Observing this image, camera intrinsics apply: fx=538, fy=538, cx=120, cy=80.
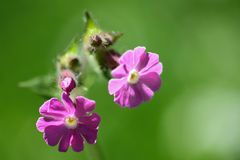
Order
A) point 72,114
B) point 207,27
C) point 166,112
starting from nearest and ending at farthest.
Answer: point 72,114 < point 166,112 < point 207,27

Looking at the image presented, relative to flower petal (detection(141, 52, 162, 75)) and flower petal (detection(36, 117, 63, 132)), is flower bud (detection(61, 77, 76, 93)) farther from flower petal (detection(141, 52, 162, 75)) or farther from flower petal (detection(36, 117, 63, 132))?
flower petal (detection(141, 52, 162, 75))

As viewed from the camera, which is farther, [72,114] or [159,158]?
[159,158]

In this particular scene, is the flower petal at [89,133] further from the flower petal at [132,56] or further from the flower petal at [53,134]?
the flower petal at [132,56]

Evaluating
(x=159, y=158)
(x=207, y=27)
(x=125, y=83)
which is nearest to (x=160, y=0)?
(x=207, y=27)

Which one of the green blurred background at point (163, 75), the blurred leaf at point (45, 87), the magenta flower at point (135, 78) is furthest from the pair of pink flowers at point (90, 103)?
the green blurred background at point (163, 75)

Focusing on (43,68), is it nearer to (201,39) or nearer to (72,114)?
(201,39)

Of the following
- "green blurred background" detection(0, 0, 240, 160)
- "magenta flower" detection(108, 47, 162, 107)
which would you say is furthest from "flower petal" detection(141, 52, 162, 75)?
"green blurred background" detection(0, 0, 240, 160)

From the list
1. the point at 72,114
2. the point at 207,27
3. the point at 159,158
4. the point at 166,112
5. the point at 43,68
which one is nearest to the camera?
the point at 72,114
